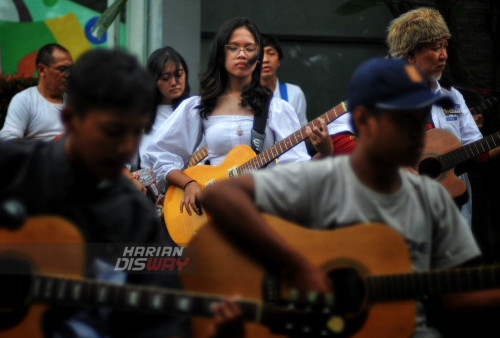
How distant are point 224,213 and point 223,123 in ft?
8.69

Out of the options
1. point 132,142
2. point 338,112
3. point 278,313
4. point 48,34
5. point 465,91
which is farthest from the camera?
point 48,34

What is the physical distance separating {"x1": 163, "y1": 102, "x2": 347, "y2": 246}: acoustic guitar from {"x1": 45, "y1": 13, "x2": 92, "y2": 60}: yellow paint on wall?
173 inches

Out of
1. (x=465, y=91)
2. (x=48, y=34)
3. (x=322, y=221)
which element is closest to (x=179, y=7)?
(x=48, y=34)

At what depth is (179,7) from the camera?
9320 millimetres

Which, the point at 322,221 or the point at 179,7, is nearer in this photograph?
the point at 322,221

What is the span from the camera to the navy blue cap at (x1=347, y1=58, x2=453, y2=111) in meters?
3.55

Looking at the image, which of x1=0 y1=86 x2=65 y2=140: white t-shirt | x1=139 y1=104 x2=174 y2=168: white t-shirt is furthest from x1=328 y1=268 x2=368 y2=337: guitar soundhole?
x1=0 y1=86 x2=65 y2=140: white t-shirt

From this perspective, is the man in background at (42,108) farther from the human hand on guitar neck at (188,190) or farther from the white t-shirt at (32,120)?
the human hand on guitar neck at (188,190)

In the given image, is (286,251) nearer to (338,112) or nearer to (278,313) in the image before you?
(278,313)

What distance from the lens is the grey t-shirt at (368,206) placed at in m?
3.51

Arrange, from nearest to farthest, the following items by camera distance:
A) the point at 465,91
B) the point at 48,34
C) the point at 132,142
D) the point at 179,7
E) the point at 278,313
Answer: the point at 132,142
the point at 278,313
the point at 465,91
the point at 179,7
the point at 48,34

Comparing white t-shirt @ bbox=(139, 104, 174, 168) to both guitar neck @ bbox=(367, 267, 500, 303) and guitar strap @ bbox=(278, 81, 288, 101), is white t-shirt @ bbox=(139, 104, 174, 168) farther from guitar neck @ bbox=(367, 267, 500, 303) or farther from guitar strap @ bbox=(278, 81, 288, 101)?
guitar neck @ bbox=(367, 267, 500, 303)

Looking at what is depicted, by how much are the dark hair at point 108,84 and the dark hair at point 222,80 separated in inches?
116

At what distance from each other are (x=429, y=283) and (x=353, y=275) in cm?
29
